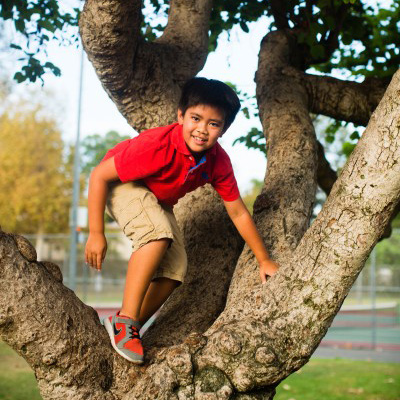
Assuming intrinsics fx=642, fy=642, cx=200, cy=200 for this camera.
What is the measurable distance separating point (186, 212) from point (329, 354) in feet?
29.3

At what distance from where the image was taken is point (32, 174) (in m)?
32.3

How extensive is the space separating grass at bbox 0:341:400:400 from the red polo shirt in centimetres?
483

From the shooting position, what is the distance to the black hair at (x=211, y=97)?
3020 millimetres

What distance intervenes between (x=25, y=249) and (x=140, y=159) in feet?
2.31

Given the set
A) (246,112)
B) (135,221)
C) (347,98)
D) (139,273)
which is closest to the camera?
(139,273)

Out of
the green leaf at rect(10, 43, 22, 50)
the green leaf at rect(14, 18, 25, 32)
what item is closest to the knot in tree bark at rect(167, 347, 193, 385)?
the green leaf at rect(14, 18, 25, 32)

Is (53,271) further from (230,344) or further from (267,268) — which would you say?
(267,268)

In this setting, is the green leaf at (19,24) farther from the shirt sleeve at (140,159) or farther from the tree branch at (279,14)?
the shirt sleeve at (140,159)

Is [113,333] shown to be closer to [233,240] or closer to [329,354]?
[233,240]

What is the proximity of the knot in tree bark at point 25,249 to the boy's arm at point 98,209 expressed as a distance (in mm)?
336

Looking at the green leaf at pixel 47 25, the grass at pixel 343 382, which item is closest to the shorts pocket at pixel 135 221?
the green leaf at pixel 47 25

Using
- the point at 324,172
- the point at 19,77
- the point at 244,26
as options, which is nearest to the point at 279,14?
the point at 244,26

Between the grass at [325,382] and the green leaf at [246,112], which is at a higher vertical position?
the green leaf at [246,112]

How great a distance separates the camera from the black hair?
302 cm
